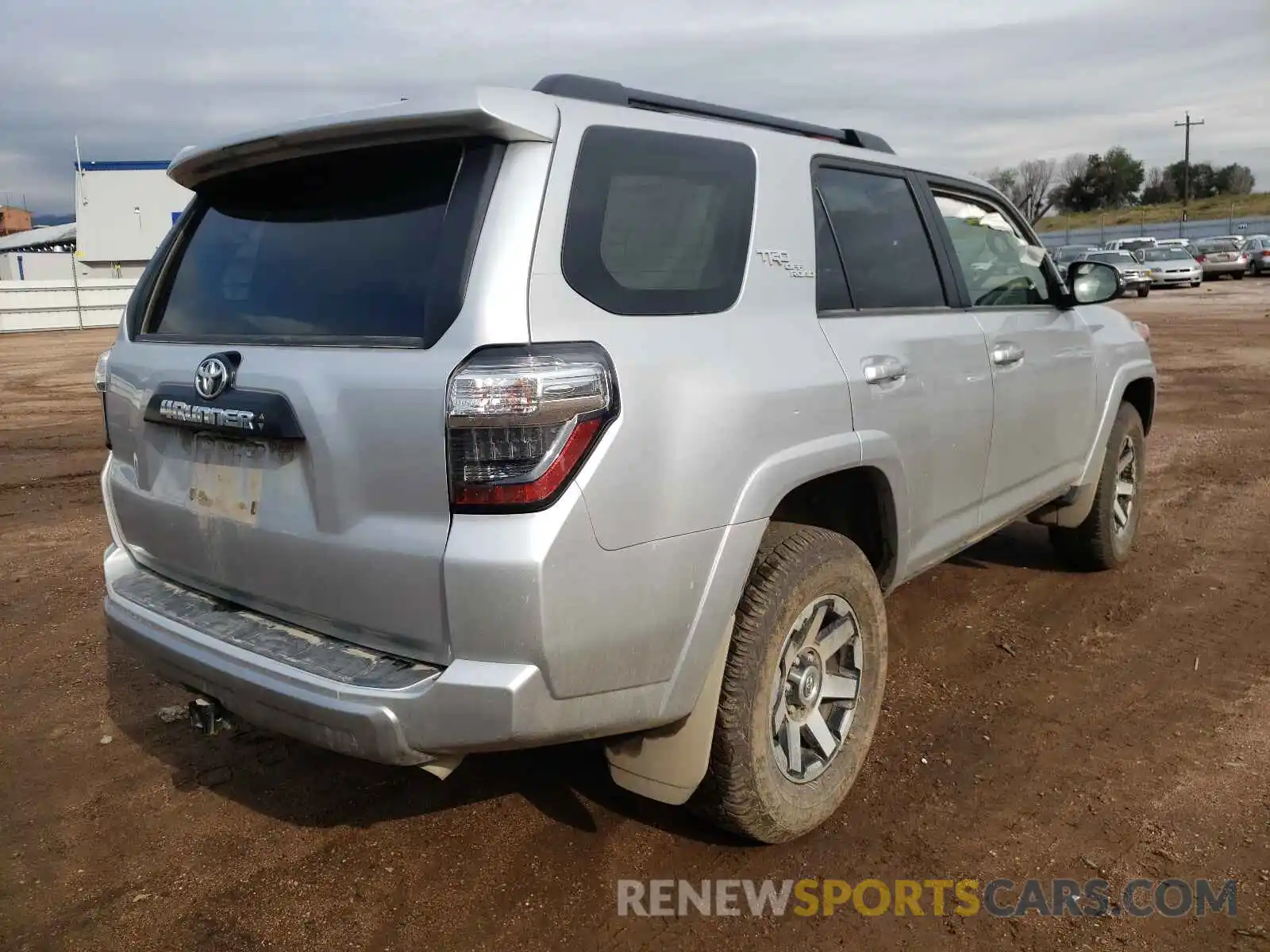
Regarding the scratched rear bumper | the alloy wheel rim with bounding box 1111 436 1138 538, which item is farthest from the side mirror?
the scratched rear bumper

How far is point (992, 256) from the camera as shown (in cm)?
423

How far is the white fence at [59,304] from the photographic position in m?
28.2

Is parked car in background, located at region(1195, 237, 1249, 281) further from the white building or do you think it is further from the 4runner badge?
the 4runner badge

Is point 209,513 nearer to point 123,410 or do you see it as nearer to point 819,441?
point 123,410

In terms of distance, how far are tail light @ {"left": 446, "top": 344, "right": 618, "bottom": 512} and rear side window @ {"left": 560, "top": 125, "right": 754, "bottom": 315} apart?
28 centimetres

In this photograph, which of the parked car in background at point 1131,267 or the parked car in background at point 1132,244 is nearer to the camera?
the parked car in background at point 1131,267

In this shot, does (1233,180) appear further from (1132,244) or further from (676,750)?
(676,750)

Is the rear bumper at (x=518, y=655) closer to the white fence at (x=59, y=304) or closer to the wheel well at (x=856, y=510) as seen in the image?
the wheel well at (x=856, y=510)

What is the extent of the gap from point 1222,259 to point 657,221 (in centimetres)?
4176

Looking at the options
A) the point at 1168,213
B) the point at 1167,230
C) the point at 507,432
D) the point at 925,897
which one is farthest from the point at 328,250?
the point at 1168,213

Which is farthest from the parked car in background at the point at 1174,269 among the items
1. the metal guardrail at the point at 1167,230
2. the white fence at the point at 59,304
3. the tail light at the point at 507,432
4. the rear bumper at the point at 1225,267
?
the tail light at the point at 507,432

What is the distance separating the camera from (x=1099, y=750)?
3490mm

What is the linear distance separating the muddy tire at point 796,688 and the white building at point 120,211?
4288cm

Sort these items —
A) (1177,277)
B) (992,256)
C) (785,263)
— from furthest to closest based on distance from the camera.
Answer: (1177,277)
(992,256)
(785,263)
